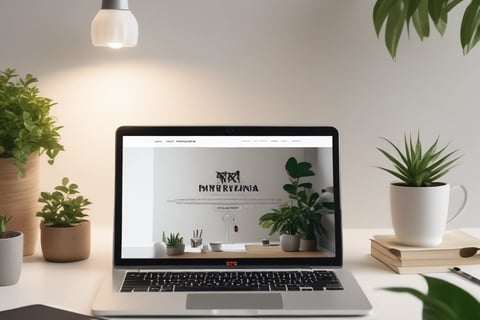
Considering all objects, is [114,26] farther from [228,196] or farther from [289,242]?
[289,242]

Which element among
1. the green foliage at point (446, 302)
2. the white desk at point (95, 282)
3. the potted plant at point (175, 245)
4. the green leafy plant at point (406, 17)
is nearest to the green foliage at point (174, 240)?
the potted plant at point (175, 245)

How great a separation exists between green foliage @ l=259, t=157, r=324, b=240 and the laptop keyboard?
0.10 metres

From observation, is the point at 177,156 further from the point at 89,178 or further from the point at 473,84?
the point at 473,84

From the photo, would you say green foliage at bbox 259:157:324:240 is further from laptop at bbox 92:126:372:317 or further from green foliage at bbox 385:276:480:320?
green foliage at bbox 385:276:480:320

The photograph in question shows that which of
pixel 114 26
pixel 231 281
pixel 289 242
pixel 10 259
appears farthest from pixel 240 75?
pixel 10 259

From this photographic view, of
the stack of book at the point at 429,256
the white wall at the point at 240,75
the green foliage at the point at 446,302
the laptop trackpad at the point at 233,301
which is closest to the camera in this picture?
the green foliage at the point at 446,302

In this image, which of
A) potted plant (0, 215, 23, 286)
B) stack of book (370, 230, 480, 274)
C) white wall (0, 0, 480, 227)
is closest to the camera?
potted plant (0, 215, 23, 286)

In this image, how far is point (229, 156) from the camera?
1420mm

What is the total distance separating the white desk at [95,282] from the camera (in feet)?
3.71

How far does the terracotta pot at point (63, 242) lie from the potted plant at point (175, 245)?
0.18 metres

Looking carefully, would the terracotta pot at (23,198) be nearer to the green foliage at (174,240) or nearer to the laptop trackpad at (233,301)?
the green foliage at (174,240)

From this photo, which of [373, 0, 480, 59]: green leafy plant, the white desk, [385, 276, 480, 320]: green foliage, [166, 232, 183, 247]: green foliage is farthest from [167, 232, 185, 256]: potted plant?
[385, 276, 480, 320]: green foliage

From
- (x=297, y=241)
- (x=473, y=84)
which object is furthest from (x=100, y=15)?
(x=473, y=84)

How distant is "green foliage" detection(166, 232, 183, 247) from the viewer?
1364mm
